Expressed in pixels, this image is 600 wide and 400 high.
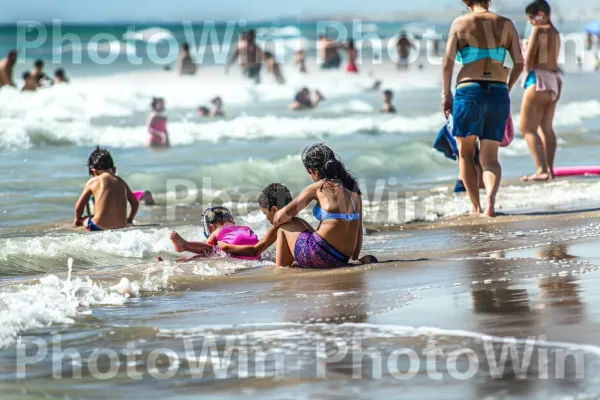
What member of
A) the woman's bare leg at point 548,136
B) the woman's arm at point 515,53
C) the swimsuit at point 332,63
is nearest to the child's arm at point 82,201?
the woman's arm at point 515,53

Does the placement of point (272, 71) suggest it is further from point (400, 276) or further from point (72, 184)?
point (400, 276)

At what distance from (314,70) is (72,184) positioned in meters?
24.4

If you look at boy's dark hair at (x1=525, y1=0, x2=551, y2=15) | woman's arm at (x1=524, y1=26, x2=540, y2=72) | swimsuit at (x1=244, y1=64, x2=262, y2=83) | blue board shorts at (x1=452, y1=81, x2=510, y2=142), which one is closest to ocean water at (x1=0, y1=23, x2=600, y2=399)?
blue board shorts at (x1=452, y1=81, x2=510, y2=142)

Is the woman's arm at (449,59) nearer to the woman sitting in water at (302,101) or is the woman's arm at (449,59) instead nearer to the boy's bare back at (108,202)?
the boy's bare back at (108,202)

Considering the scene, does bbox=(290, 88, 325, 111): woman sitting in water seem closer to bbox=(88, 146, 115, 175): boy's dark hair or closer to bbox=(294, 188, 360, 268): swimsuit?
bbox=(88, 146, 115, 175): boy's dark hair

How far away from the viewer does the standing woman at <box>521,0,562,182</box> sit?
402 inches

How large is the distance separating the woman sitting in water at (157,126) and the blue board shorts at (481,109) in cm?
1051

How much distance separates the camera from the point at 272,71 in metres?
32.7

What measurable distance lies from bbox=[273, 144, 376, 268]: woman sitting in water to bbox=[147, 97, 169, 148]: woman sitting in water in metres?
11.8

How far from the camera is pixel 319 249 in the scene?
22.1 feet

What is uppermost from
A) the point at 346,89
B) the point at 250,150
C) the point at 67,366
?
the point at 346,89

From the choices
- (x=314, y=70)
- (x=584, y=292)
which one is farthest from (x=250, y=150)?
(x=314, y=70)

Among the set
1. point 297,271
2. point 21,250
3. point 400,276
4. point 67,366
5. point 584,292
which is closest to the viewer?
point 67,366

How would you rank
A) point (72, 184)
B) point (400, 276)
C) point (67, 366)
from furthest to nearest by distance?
1. point (72, 184)
2. point (400, 276)
3. point (67, 366)
